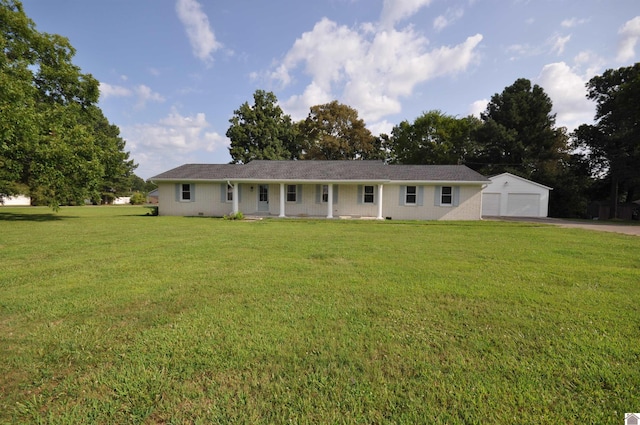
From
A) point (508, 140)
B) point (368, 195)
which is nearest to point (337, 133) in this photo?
point (508, 140)

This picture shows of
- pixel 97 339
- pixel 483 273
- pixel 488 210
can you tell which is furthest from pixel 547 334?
pixel 488 210

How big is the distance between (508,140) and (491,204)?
10.9m

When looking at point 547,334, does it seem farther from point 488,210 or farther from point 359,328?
point 488,210

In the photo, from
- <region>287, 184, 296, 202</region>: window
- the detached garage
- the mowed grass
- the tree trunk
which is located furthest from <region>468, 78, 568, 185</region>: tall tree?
the mowed grass

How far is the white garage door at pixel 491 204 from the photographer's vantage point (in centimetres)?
2200

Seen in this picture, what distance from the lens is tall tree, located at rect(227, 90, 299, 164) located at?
34.1 m

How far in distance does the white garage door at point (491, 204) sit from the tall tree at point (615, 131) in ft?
35.8

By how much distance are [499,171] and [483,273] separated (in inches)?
1160

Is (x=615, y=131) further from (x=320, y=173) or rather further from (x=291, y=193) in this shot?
(x=291, y=193)

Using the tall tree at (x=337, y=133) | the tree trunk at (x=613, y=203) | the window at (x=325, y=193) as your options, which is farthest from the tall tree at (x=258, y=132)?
the tree trunk at (x=613, y=203)

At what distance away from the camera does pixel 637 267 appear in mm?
5637

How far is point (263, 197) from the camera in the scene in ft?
60.1

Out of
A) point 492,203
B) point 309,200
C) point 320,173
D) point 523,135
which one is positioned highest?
point 523,135

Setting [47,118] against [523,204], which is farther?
[523,204]
